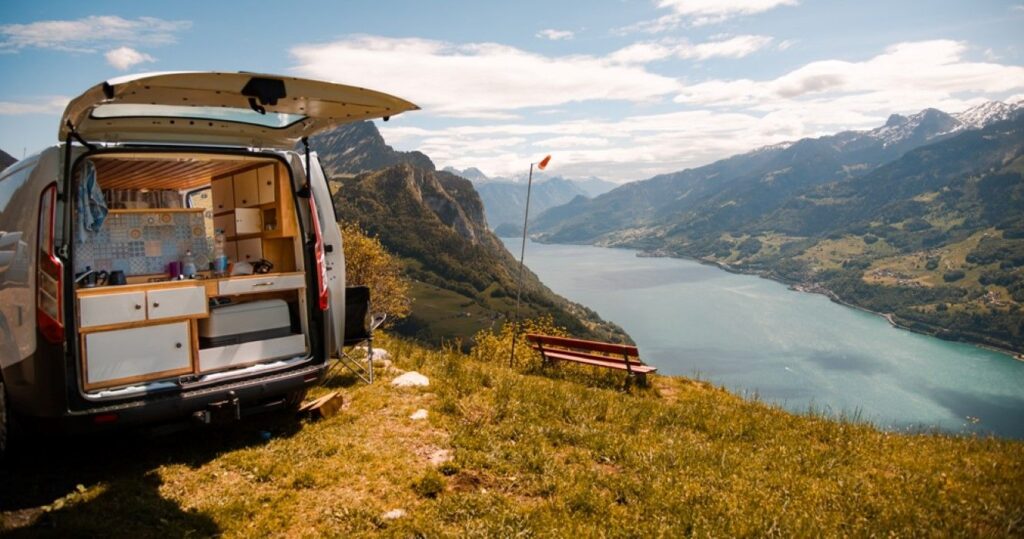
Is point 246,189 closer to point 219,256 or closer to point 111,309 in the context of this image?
point 219,256

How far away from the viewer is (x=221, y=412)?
5.40m

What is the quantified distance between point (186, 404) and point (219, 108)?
118 inches

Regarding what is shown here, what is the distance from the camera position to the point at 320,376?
6289 millimetres

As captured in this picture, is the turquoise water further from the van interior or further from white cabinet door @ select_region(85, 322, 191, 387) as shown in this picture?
white cabinet door @ select_region(85, 322, 191, 387)

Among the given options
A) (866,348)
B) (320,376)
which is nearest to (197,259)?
(320,376)

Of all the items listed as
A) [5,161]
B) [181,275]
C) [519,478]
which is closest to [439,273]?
[5,161]

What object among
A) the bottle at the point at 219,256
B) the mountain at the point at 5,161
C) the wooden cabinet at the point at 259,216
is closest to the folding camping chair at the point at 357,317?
the wooden cabinet at the point at 259,216

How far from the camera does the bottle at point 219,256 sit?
7.40 m

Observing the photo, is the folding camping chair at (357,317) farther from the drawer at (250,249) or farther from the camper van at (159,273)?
the drawer at (250,249)

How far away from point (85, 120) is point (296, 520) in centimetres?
402

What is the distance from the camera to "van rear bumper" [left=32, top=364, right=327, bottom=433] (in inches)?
191

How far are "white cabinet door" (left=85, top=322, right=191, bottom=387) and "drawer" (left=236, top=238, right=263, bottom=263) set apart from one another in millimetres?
2602

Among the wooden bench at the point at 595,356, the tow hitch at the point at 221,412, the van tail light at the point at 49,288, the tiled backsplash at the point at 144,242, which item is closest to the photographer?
the van tail light at the point at 49,288

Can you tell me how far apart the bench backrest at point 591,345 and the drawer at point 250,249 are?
20.0ft
